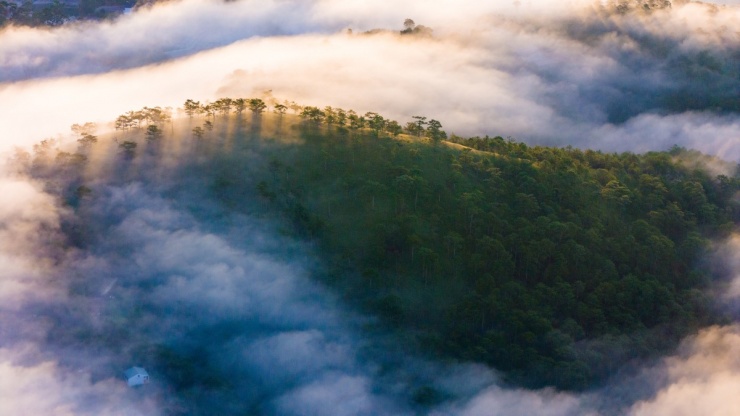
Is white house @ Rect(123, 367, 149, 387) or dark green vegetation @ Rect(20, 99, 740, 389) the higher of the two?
dark green vegetation @ Rect(20, 99, 740, 389)

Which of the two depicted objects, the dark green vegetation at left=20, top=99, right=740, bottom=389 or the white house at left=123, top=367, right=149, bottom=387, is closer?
the white house at left=123, top=367, right=149, bottom=387

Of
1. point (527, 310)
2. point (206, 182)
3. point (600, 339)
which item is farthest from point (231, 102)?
point (600, 339)

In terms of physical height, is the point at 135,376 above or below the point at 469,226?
below

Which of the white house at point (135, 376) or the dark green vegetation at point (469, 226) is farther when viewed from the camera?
the dark green vegetation at point (469, 226)

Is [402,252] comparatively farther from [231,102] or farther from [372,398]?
[231,102]

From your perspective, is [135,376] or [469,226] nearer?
[135,376]
